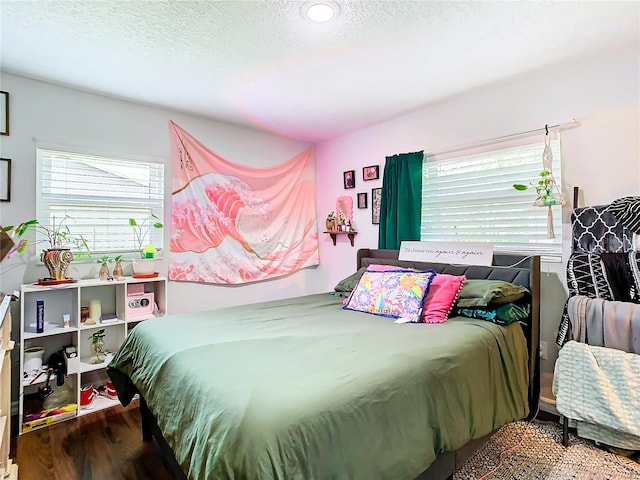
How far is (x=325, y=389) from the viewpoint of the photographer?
3.97 feet

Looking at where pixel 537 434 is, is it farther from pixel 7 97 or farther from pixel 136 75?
pixel 7 97

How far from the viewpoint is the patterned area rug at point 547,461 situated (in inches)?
69.4

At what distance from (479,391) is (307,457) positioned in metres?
1.03

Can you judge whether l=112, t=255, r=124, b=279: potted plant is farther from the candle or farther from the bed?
the bed

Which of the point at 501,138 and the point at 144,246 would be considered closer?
the point at 501,138

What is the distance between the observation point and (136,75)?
8.14ft

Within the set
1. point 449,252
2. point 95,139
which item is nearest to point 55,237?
point 95,139

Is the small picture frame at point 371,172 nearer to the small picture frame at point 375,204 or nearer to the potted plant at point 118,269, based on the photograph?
the small picture frame at point 375,204

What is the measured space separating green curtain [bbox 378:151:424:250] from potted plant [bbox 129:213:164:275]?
203cm

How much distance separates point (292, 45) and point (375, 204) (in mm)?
1805

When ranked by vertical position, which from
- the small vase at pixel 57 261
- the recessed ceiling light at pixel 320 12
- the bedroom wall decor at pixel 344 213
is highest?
the recessed ceiling light at pixel 320 12

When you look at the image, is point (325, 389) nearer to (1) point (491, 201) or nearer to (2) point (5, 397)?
(2) point (5, 397)

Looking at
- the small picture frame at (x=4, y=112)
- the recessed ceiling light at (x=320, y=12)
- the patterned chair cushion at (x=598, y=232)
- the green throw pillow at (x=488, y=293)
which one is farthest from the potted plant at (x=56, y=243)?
the patterned chair cushion at (x=598, y=232)

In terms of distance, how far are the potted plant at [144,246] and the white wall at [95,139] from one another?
139 mm
